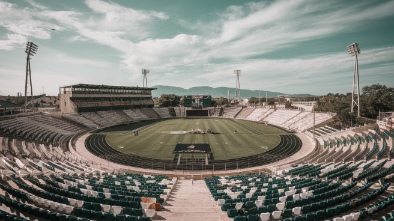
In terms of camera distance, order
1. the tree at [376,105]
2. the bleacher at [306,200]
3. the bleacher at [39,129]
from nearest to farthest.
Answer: the bleacher at [306,200]
the bleacher at [39,129]
the tree at [376,105]

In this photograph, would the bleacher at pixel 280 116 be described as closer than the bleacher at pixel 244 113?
Yes

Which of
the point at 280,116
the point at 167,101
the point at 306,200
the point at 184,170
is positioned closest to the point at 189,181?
the point at 184,170

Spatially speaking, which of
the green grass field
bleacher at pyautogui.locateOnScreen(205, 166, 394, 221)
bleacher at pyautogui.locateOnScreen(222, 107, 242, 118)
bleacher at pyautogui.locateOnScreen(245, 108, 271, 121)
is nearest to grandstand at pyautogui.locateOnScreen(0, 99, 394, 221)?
bleacher at pyautogui.locateOnScreen(205, 166, 394, 221)

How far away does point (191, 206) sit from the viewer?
15750mm

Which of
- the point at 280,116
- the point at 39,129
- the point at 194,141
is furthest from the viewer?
the point at 280,116

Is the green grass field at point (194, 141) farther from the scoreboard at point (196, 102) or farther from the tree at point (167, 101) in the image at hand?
the tree at point (167, 101)

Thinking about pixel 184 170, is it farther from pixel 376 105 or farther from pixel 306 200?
pixel 376 105

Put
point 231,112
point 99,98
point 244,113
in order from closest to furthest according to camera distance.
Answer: point 99,98
point 244,113
point 231,112

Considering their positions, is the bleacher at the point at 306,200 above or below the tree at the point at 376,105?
below

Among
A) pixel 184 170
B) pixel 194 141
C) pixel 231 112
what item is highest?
pixel 231 112

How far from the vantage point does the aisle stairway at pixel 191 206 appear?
1345cm

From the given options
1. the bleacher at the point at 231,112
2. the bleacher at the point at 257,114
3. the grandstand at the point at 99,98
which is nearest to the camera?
the grandstand at the point at 99,98

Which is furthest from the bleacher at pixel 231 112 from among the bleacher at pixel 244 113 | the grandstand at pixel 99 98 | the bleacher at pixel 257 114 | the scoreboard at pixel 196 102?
the grandstand at pixel 99 98

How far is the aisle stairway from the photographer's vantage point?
1345 centimetres
